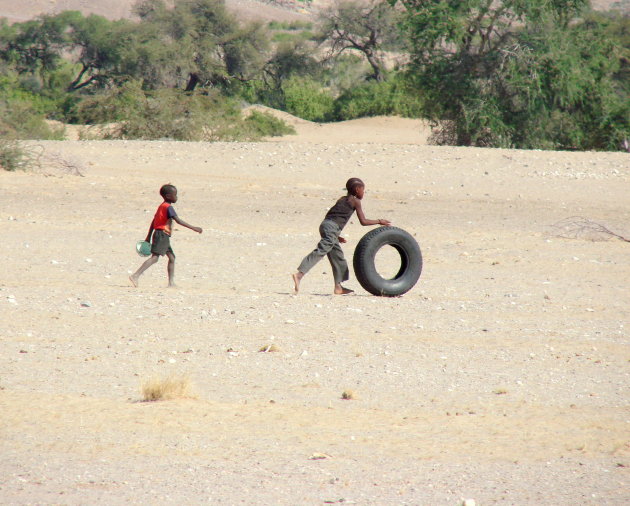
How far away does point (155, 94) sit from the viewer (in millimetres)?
30641

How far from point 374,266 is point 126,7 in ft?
342

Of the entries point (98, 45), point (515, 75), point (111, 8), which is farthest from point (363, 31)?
point (111, 8)

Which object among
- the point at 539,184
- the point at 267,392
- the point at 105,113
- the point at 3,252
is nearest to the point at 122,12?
the point at 105,113

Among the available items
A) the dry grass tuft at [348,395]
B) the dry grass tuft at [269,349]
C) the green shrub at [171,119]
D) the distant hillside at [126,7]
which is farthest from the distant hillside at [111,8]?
the dry grass tuft at [348,395]

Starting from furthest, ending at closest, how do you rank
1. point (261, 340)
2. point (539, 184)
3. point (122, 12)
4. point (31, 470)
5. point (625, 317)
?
point (122, 12) < point (539, 184) < point (625, 317) < point (261, 340) < point (31, 470)

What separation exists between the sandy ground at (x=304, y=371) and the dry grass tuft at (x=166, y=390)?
0.07m

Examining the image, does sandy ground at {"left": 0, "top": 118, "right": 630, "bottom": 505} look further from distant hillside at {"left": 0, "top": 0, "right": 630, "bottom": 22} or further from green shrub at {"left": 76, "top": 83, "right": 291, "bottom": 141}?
distant hillside at {"left": 0, "top": 0, "right": 630, "bottom": 22}

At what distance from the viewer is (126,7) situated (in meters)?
109

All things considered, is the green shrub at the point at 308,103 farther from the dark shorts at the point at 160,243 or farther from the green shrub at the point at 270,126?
the dark shorts at the point at 160,243

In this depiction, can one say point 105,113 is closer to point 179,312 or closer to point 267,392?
point 179,312

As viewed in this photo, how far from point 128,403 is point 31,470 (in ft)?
4.16

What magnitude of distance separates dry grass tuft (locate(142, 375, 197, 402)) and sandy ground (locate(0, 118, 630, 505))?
7 centimetres

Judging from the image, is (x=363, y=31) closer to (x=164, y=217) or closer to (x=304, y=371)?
(x=164, y=217)

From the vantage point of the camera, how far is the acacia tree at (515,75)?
1109 inches
